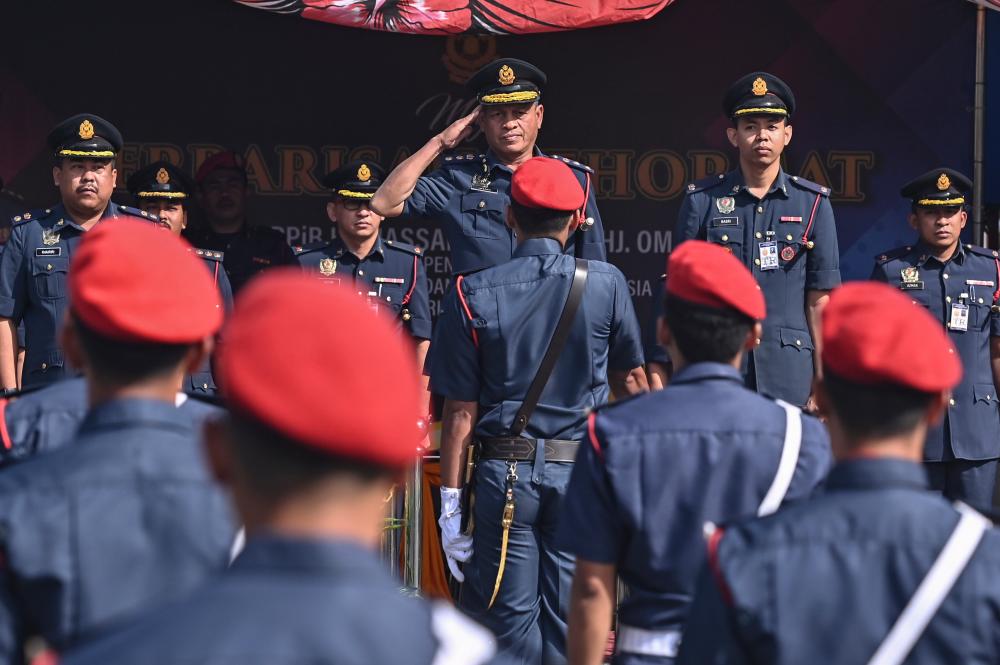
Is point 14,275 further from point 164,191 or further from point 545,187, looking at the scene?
point 545,187

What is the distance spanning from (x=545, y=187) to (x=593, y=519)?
5.93 ft

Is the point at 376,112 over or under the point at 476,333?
over

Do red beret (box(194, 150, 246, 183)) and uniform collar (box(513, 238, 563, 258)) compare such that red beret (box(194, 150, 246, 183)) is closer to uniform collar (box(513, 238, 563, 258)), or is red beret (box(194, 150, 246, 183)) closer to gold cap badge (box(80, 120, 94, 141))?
gold cap badge (box(80, 120, 94, 141))

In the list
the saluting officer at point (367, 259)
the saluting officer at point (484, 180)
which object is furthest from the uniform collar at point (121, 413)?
the saluting officer at point (367, 259)

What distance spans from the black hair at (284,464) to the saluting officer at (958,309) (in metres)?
5.49

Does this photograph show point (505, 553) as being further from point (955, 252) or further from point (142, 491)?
point (955, 252)

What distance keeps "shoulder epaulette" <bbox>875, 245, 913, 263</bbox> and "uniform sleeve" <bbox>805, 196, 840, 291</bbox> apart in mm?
907

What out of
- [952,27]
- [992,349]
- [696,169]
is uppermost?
[952,27]

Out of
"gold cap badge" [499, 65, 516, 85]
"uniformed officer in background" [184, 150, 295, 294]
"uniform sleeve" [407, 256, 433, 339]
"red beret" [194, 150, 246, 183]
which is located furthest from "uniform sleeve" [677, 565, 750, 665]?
"red beret" [194, 150, 246, 183]

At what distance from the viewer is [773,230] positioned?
19.8 ft

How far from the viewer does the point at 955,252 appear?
675 centimetres

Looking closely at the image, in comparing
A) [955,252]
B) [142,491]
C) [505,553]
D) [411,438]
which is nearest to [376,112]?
[955,252]

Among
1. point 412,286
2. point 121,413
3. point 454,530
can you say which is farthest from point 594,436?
point 412,286

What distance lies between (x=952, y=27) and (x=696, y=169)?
1.52 metres
